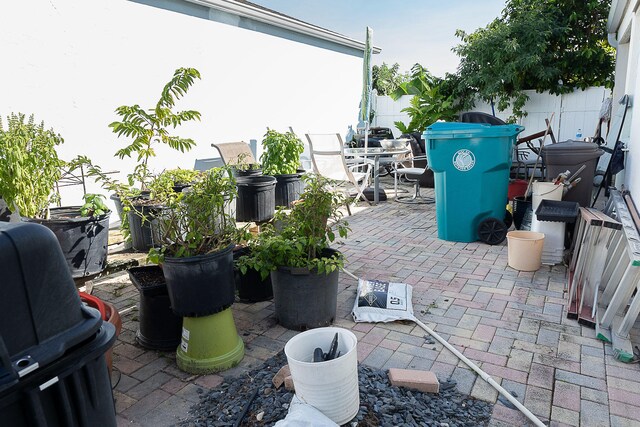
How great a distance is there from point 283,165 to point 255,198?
1038 mm

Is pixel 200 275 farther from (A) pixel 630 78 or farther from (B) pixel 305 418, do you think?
(A) pixel 630 78

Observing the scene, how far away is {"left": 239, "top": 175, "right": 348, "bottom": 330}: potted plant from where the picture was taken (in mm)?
2766

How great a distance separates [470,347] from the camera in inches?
103

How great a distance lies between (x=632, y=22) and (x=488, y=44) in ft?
10.9

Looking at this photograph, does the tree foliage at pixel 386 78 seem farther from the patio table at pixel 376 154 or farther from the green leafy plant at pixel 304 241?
the green leafy plant at pixel 304 241

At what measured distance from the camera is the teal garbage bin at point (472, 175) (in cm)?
441

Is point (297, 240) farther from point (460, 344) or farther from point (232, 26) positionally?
point (232, 26)

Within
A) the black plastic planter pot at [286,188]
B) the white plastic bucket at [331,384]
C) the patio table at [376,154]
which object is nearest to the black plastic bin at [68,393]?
the white plastic bucket at [331,384]

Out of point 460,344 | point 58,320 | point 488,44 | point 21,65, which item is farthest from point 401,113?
point 58,320

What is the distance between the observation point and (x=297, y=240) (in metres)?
2.81

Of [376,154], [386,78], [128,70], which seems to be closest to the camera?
[128,70]

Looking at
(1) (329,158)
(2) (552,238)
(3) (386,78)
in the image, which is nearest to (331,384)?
(2) (552,238)

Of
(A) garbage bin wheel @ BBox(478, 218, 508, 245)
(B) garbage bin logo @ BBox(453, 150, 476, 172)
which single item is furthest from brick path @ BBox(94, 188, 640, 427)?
(B) garbage bin logo @ BBox(453, 150, 476, 172)

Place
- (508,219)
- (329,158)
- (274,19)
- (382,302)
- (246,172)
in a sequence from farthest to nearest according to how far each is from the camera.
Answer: (274,19)
(329,158)
(246,172)
(508,219)
(382,302)
